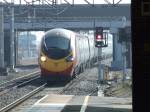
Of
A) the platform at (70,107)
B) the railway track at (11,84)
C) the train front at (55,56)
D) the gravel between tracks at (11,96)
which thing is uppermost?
the train front at (55,56)

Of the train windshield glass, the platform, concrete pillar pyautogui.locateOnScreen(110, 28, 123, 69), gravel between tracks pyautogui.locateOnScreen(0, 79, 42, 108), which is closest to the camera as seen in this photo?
the platform

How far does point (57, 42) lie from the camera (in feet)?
105

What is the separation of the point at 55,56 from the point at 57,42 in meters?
0.87

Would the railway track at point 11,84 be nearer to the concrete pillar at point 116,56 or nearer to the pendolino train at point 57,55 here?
the pendolino train at point 57,55

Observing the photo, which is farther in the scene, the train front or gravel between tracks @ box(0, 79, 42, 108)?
the train front

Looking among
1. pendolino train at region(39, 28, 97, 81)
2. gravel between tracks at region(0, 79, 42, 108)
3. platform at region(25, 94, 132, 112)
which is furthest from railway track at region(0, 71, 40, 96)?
platform at region(25, 94, 132, 112)

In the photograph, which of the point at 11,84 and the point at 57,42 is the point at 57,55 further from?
the point at 11,84

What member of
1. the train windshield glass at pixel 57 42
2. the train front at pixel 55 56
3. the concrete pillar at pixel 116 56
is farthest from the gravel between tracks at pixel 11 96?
the concrete pillar at pixel 116 56

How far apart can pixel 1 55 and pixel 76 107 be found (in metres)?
30.7

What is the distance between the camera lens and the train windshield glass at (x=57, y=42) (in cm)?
3191

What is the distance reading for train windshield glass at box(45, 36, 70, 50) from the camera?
31906 mm

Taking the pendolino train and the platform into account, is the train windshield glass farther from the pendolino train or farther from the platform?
the platform

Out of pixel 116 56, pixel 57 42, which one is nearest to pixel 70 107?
pixel 57 42
